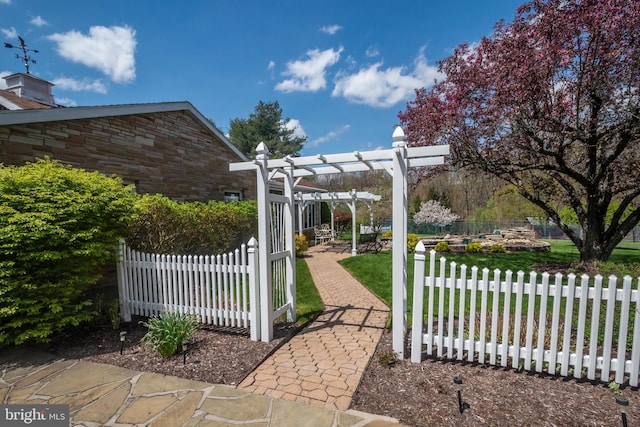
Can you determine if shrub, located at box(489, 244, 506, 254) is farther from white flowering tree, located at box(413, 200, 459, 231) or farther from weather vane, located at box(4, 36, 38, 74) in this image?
weather vane, located at box(4, 36, 38, 74)

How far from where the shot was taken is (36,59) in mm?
8703

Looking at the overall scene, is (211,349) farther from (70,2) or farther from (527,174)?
(527,174)

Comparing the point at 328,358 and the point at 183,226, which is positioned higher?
the point at 183,226

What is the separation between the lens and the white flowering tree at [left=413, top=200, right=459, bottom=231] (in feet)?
77.9

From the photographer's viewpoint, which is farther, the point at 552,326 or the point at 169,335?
the point at 169,335

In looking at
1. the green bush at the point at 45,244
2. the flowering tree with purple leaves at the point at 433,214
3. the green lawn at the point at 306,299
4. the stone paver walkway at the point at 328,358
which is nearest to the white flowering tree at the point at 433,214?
the flowering tree with purple leaves at the point at 433,214

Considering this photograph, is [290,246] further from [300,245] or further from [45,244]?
[300,245]

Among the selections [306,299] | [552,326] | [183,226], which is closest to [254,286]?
[306,299]

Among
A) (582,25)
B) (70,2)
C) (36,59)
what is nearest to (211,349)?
(70,2)

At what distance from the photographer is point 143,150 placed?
7.03m

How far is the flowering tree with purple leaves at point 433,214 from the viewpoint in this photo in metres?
23.8

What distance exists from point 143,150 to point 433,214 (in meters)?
22.0

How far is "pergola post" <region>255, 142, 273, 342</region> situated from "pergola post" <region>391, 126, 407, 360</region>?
1680mm

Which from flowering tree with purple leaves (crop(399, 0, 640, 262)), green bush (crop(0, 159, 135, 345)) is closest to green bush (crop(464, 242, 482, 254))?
flowering tree with purple leaves (crop(399, 0, 640, 262))
